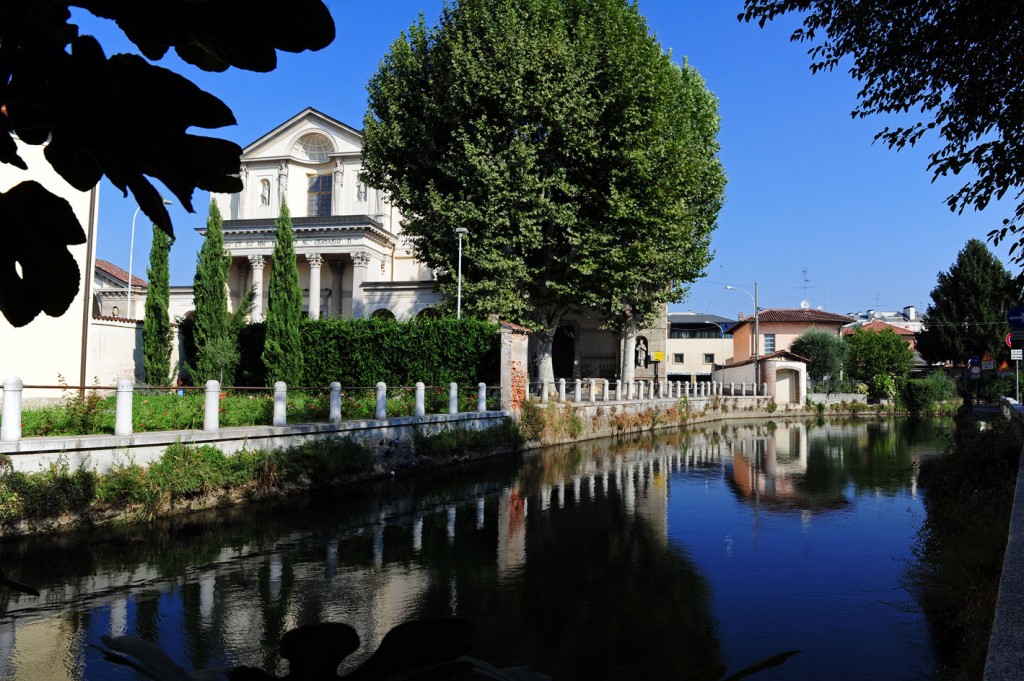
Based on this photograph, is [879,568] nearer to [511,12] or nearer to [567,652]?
[567,652]

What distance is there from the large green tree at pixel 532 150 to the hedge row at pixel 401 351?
218cm

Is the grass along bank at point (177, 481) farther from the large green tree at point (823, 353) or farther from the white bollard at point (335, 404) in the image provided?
the large green tree at point (823, 353)

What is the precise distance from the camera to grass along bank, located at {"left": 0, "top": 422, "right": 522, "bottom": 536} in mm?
8516

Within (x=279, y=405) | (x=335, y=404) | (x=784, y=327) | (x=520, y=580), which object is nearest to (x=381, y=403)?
(x=335, y=404)

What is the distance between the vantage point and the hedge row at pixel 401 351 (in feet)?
70.0

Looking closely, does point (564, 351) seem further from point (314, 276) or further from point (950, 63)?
point (950, 63)

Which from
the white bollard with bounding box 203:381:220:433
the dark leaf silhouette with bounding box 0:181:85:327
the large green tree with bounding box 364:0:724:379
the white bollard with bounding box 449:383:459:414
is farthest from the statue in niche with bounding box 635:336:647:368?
the dark leaf silhouette with bounding box 0:181:85:327

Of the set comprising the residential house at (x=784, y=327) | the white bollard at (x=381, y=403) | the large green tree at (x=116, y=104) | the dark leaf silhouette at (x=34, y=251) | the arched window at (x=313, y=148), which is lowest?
the white bollard at (x=381, y=403)

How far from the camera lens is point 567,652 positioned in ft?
17.8

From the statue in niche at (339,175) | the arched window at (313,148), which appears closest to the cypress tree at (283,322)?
the statue in niche at (339,175)

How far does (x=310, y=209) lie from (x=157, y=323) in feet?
53.6

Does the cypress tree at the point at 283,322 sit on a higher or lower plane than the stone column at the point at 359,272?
lower

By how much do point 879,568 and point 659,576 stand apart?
106 inches

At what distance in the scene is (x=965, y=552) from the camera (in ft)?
21.2
